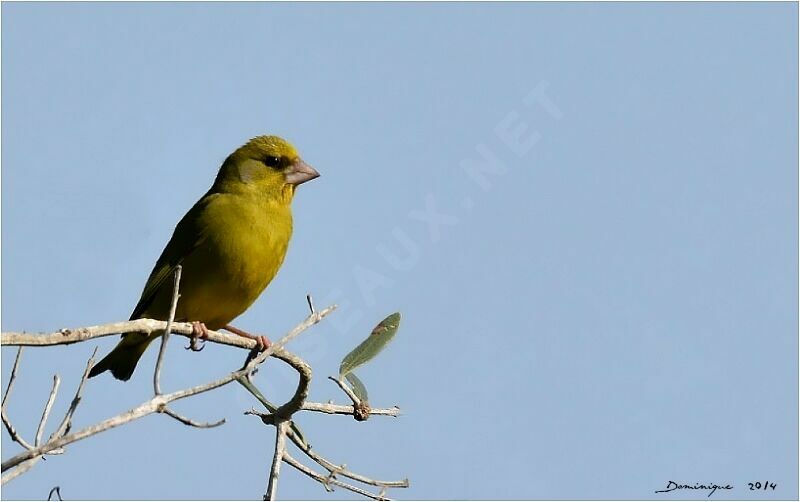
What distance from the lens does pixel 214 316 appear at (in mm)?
6699

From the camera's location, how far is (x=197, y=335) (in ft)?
18.8

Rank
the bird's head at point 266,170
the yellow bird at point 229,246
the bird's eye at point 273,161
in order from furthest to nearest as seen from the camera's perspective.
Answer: the bird's eye at point 273,161 → the bird's head at point 266,170 → the yellow bird at point 229,246

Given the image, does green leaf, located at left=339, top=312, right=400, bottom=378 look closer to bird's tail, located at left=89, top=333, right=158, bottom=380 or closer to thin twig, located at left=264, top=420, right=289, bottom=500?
thin twig, located at left=264, top=420, right=289, bottom=500

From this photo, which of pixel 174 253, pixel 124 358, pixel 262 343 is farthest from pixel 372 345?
pixel 124 358

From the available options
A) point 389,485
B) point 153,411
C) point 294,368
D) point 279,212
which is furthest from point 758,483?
point 153,411

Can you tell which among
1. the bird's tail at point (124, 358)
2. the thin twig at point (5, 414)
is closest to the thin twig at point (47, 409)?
the thin twig at point (5, 414)

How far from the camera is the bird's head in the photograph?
7148 millimetres

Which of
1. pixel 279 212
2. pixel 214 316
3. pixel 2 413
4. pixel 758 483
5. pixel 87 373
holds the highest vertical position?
pixel 279 212

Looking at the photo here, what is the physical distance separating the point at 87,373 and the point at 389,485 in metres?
1.46

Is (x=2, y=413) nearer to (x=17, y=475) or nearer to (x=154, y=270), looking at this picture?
(x=17, y=475)

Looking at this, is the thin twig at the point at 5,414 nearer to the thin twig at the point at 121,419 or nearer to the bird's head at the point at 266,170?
the thin twig at the point at 121,419

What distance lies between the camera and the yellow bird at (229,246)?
21.6 feet

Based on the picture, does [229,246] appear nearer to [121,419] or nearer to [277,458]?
[277,458]

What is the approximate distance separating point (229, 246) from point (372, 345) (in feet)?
5.52
